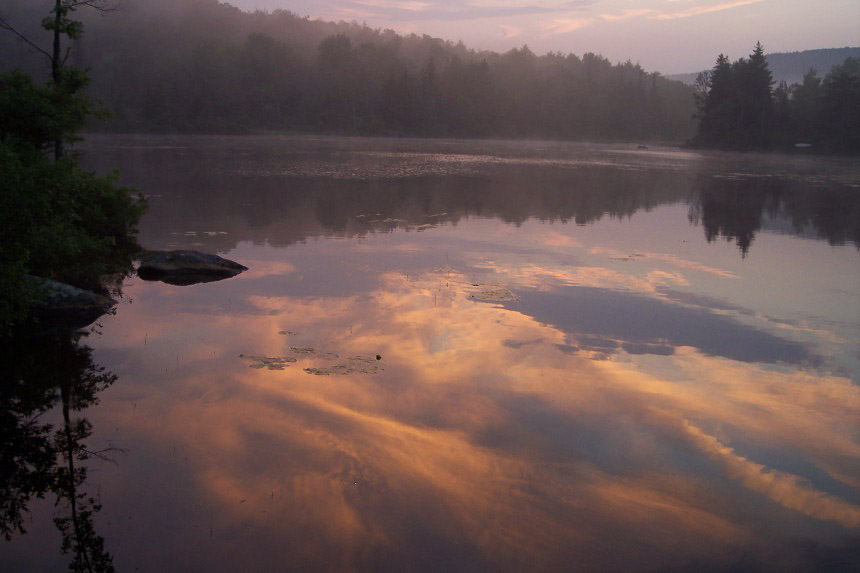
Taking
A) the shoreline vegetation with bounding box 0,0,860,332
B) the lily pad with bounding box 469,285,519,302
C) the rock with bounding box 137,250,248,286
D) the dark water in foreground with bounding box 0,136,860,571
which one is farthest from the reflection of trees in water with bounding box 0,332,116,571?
the shoreline vegetation with bounding box 0,0,860,332

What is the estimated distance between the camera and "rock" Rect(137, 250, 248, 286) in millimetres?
15617

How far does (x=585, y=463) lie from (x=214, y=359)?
5631 mm

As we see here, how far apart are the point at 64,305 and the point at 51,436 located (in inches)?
192

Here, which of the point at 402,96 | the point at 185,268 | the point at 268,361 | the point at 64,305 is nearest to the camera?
the point at 268,361

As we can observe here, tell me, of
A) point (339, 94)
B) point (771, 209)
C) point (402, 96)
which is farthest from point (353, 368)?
point (339, 94)

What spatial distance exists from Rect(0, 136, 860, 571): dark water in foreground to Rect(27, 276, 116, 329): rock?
39 cm

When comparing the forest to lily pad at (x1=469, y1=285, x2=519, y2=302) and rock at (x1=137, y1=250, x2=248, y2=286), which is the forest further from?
lily pad at (x1=469, y1=285, x2=519, y2=302)

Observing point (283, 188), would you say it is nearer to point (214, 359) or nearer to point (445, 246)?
point (445, 246)

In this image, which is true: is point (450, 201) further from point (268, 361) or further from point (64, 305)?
point (268, 361)

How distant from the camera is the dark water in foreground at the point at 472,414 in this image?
21.3 feet

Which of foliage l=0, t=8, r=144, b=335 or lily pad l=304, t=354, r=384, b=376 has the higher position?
foliage l=0, t=8, r=144, b=335

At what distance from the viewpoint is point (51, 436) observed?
27.1ft

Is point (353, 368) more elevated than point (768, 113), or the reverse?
point (768, 113)

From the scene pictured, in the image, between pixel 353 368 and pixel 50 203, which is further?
pixel 50 203
